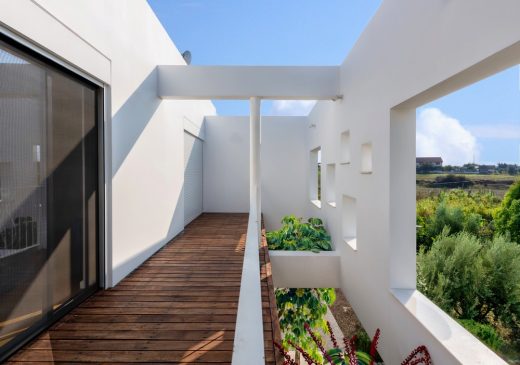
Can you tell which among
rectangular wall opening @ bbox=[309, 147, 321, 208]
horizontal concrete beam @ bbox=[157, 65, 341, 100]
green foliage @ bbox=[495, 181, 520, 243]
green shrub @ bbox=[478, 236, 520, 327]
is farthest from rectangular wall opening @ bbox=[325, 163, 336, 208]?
green shrub @ bbox=[478, 236, 520, 327]

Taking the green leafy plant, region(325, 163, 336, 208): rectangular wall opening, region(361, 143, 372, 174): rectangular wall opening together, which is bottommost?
the green leafy plant

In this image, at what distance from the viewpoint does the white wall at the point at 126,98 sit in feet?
7.98

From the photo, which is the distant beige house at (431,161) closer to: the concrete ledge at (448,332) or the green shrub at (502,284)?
the green shrub at (502,284)

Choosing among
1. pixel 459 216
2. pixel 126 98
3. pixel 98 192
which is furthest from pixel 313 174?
pixel 98 192

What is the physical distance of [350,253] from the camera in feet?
16.7

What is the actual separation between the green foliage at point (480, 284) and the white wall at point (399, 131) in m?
0.98

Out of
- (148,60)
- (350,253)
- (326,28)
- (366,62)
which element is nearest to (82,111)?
(148,60)

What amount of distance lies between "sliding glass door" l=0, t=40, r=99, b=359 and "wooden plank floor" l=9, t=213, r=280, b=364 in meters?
0.22

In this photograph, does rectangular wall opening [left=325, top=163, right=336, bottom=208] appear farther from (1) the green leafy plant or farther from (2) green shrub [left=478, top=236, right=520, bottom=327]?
(2) green shrub [left=478, top=236, right=520, bottom=327]

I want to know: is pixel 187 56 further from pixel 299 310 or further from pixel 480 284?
pixel 480 284

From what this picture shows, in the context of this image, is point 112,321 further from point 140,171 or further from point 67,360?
point 140,171

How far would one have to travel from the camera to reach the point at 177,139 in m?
6.01

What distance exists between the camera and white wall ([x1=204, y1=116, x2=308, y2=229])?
9172 millimetres

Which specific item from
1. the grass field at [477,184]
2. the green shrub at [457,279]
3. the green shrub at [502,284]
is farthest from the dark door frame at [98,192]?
the grass field at [477,184]
